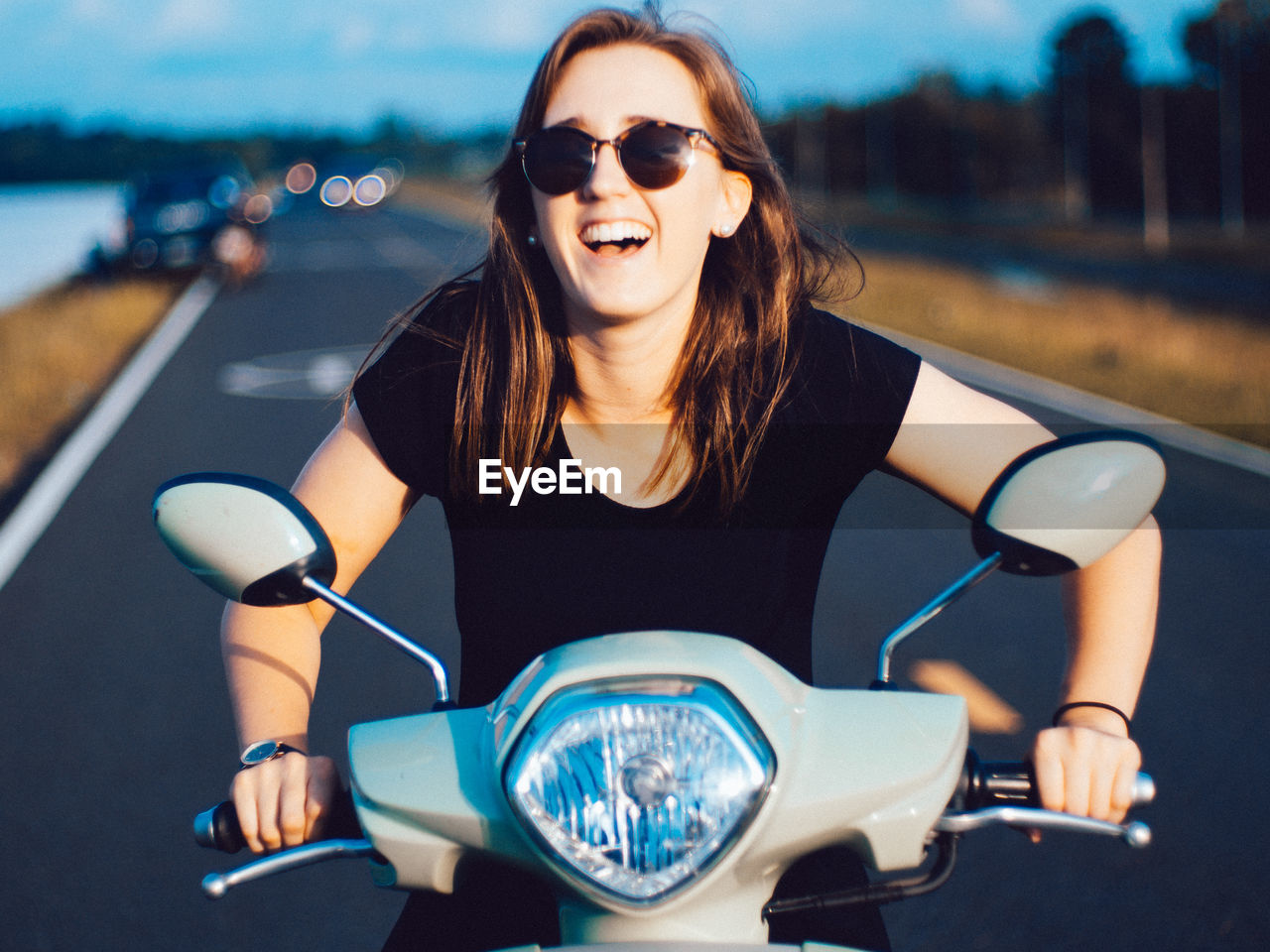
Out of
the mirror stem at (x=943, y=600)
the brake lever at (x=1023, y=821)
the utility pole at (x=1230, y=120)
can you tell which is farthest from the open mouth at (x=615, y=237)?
the utility pole at (x=1230, y=120)

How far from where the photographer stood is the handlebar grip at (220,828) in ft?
5.47

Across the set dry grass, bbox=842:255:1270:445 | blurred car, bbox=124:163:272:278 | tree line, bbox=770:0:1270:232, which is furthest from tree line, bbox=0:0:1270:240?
dry grass, bbox=842:255:1270:445

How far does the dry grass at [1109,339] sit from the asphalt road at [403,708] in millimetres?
2655

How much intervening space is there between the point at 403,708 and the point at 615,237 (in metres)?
2.97

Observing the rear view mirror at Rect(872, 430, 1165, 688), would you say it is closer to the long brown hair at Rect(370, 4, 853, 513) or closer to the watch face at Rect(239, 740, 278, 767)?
the long brown hair at Rect(370, 4, 853, 513)

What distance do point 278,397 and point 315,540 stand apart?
10.2 m

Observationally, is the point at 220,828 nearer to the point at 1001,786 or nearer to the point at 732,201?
the point at 1001,786

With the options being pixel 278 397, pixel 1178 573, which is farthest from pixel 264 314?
pixel 1178 573

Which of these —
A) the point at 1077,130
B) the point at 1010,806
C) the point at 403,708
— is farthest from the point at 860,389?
the point at 1077,130

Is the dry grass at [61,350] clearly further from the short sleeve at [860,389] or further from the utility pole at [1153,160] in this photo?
the utility pole at [1153,160]

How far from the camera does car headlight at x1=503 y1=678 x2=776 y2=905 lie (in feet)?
4.32

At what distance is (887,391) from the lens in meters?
2.12

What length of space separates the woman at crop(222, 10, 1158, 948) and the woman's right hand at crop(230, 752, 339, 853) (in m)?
0.21

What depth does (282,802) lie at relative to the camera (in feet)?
5.51
